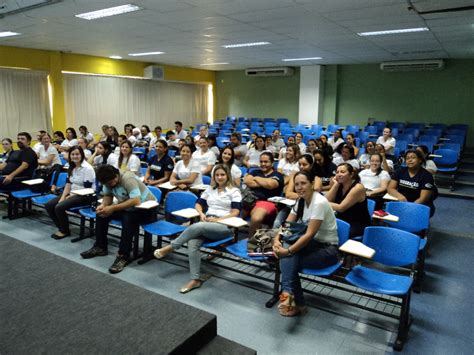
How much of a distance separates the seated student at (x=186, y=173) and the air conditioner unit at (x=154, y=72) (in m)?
7.63

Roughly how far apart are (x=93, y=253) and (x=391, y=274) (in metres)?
3.04

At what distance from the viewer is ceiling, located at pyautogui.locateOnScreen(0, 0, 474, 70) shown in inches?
185

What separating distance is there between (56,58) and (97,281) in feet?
31.2

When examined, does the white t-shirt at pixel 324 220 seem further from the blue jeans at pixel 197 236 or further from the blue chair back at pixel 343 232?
the blue jeans at pixel 197 236

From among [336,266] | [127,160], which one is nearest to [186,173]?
[127,160]

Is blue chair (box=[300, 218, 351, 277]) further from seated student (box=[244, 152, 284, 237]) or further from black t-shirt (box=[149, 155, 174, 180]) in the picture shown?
black t-shirt (box=[149, 155, 174, 180])

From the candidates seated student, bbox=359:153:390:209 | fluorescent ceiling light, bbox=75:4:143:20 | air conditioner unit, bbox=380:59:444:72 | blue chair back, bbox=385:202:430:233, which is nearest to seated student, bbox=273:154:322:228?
seated student, bbox=359:153:390:209

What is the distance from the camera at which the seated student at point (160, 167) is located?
5.36m

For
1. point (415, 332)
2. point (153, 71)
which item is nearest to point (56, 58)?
point (153, 71)

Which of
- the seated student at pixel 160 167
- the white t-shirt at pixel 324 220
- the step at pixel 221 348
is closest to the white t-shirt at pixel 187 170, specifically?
the seated student at pixel 160 167

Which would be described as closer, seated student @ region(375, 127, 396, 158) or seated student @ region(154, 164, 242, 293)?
seated student @ region(154, 164, 242, 293)

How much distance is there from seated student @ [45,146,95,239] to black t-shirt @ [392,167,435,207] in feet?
12.3

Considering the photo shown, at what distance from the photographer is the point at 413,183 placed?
4207 mm

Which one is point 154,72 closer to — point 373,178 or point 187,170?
point 187,170
